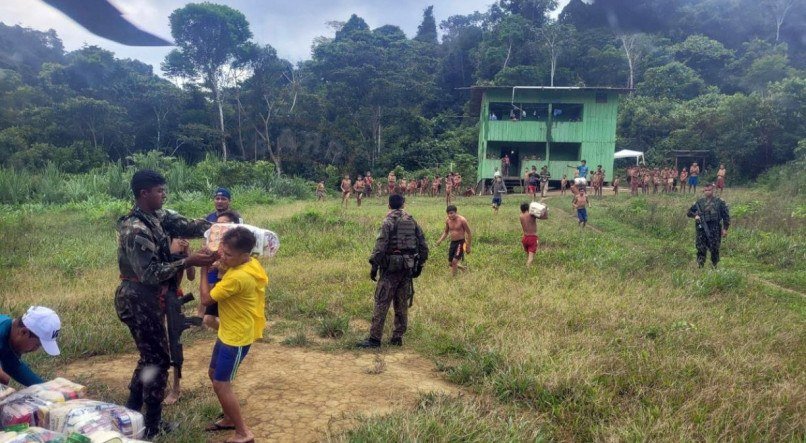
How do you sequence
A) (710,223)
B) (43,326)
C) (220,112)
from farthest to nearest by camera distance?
(220,112), (710,223), (43,326)

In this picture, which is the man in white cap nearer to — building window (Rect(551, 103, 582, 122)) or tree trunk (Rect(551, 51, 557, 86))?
building window (Rect(551, 103, 582, 122))

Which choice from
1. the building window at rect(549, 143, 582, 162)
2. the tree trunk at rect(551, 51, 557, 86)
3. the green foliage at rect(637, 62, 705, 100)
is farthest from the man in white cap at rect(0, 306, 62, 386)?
the green foliage at rect(637, 62, 705, 100)

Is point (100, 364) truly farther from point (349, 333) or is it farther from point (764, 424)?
point (764, 424)

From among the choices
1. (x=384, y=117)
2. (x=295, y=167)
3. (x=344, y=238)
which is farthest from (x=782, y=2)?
(x=344, y=238)

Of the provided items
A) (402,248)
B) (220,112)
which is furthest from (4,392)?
(220,112)

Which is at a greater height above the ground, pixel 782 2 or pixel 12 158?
pixel 782 2

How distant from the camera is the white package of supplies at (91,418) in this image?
2652 millimetres

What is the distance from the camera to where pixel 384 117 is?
37125 mm

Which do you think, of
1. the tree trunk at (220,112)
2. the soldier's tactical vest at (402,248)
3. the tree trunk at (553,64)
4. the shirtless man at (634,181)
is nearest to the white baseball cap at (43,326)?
the soldier's tactical vest at (402,248)

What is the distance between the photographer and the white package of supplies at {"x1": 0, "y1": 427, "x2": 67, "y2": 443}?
2.29 metres

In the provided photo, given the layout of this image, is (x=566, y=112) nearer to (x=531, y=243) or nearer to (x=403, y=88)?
(x=403, y=88)

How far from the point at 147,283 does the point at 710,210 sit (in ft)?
30.9

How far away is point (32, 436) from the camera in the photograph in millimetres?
2361

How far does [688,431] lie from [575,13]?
50.4 m
